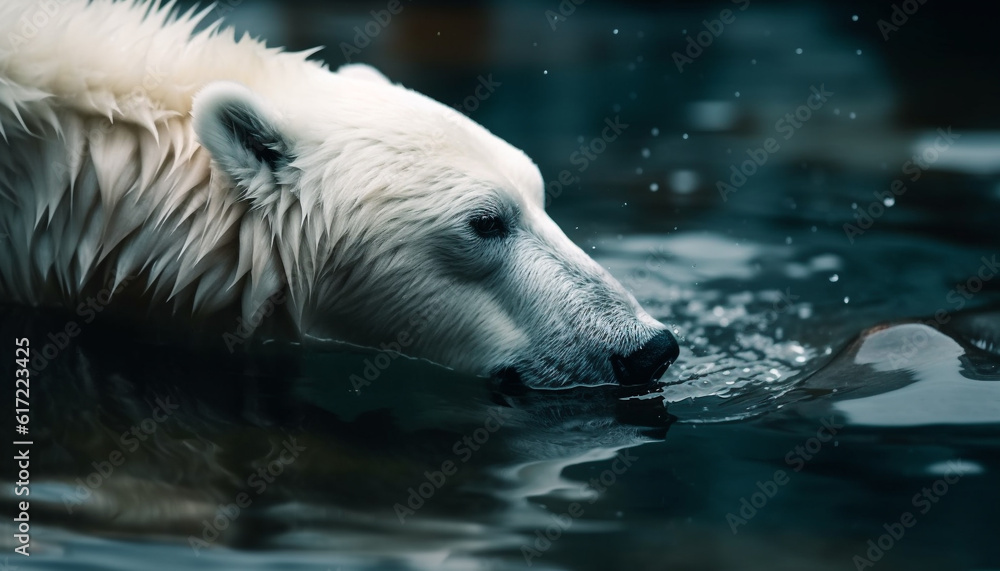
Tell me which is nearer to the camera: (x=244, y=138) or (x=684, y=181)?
(x=244, y=138)

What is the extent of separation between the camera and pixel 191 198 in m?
2.69

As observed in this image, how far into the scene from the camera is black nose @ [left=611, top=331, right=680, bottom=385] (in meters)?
2.72

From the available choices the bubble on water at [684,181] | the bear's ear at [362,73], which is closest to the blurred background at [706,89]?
the bubble on water at [684,181]

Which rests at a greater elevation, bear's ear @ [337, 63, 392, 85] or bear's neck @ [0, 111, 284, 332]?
bear's ear @ [337, 63, 392, 85]

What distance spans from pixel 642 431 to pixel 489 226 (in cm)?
68

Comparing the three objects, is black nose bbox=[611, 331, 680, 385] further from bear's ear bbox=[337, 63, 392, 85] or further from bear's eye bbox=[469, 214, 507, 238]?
bear's ear bbox=[337, 63, 392, 85]

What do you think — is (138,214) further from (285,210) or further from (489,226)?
(489,226)

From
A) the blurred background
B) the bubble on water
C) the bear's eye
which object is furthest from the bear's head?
the bubble on water

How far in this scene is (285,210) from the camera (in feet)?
8.82

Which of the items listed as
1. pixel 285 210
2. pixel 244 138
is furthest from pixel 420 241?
pixel 244 138

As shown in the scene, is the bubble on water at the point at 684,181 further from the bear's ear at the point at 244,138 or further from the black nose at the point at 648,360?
the bear's ear at the point at 244,138

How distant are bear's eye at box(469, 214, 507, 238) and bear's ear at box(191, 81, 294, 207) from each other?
1.63 feet

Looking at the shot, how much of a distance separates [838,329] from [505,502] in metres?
1.59

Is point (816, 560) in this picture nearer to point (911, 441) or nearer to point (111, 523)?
point (911, 441)
